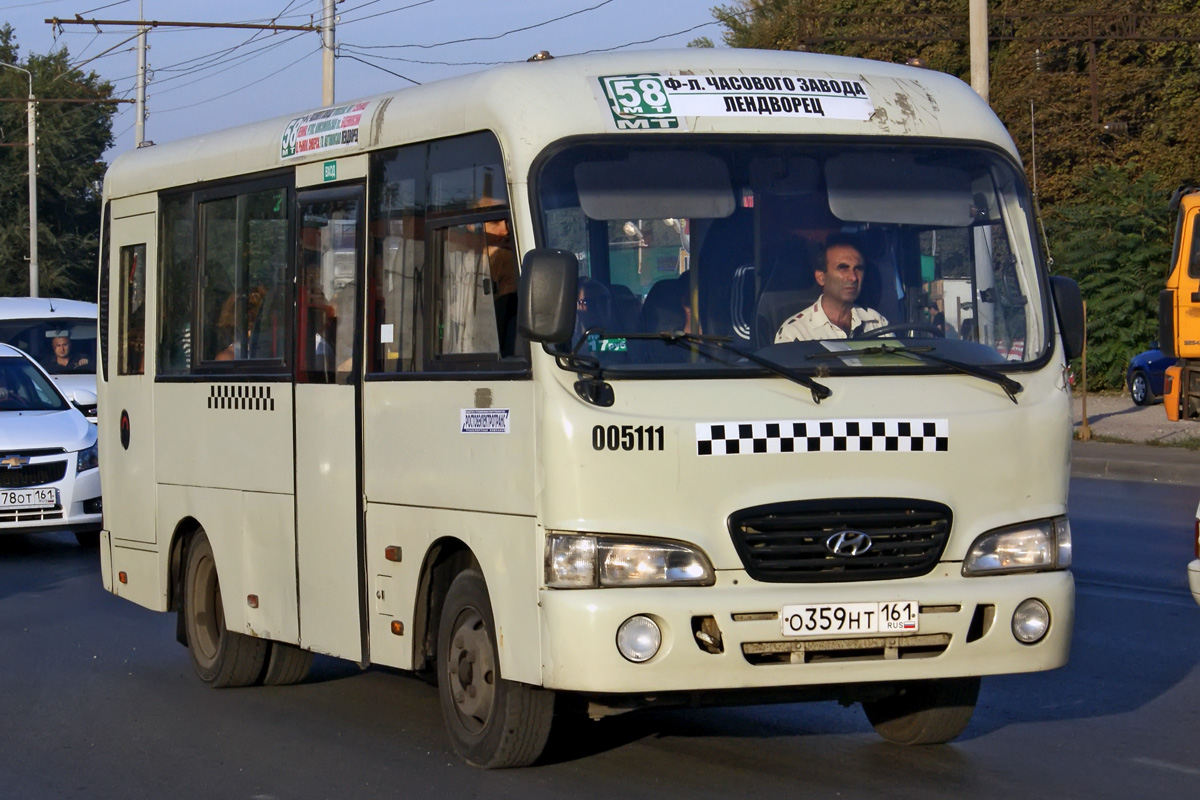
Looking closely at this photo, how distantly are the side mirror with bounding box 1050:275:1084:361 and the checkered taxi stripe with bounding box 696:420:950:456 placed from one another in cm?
79

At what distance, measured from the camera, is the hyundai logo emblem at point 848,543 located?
20.6 ft

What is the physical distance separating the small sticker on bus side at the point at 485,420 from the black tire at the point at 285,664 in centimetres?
271

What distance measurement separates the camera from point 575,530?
Result: 243 inches

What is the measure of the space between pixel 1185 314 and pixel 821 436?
1892 cm

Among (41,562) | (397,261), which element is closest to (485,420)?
(397,261)

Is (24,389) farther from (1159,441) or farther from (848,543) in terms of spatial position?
(1159,441)

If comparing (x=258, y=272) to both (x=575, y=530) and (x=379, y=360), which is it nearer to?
(x=379, y=360)

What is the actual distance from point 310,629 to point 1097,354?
91.6 feet

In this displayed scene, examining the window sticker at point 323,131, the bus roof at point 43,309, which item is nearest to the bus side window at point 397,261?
the window sticker at point 323,131

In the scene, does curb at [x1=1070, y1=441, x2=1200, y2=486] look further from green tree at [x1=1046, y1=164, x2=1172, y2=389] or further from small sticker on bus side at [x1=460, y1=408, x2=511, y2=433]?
small sticker on bus side at [x1=460, y1=408, x2=511, y2=433]

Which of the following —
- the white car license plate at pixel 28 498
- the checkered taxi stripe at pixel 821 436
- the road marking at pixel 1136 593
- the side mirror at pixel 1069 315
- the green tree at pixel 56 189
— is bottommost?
the road marking at pixel 1136 593

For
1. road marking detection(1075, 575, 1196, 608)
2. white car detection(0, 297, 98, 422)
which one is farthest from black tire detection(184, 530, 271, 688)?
white car detection(0, 297, 98, 422)

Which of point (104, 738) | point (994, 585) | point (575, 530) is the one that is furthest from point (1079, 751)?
point (104, 738)

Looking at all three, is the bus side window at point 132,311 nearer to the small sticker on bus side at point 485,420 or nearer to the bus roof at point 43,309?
the small sticker on bus side at point 485,420
